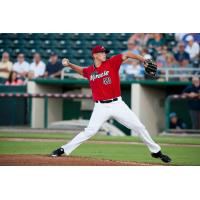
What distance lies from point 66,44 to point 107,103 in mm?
2224

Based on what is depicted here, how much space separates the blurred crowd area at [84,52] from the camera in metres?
11.0

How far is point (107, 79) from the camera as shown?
30.8 ft

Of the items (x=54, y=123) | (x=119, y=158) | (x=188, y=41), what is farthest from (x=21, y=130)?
(x=188, y=41)

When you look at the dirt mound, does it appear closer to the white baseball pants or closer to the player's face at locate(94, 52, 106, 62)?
the white baseball pants

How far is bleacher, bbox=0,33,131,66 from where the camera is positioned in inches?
427

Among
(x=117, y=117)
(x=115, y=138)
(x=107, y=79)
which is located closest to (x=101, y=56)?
(x=107, y=79)

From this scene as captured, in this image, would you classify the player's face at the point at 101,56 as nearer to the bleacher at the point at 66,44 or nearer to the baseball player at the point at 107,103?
the baseball player at the point at 107,103

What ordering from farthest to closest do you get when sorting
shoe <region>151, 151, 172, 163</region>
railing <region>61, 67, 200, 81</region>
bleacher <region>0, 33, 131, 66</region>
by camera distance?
1. railing <region>61, 67, 200, 81</region>
2. bleacher <region>0, 33, 131, 66</region>
3. shoe <region>151, 151, 172, 163</region>

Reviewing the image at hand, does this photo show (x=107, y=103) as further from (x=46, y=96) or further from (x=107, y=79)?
(x=46, y=96)

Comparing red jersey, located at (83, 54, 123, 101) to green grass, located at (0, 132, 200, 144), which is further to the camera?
green grass, located at (0, 132, 200, 144)

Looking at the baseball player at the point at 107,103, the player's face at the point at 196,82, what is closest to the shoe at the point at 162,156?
the baseball player at the point at 107,103

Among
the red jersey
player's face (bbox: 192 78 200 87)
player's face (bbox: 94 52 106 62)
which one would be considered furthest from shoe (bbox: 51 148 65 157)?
player's face (bbox: 192 78 200 87)

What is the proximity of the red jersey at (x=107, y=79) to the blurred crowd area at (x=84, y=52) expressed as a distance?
5.05ft

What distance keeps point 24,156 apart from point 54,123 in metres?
1.95
